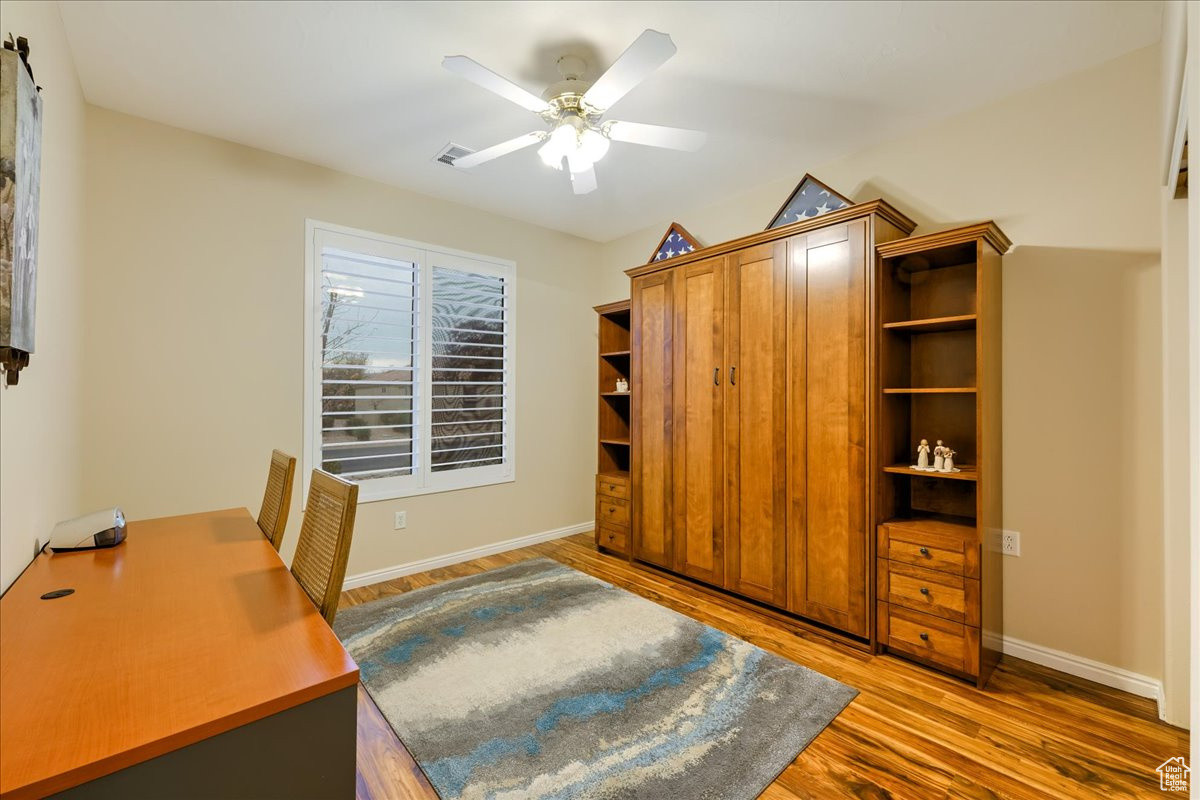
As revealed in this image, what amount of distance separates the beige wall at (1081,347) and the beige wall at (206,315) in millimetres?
3355

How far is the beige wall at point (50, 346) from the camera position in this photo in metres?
1.48

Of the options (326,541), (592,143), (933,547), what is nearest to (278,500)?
(326,541)

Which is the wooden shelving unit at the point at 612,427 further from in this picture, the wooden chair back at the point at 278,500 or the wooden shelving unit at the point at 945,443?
the wooden chair back at the point at 278,500

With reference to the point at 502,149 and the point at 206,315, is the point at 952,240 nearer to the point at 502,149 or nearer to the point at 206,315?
the point at 502,149

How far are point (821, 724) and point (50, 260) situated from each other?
130 inches

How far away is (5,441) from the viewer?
141cm

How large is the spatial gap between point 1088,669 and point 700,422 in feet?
6.88

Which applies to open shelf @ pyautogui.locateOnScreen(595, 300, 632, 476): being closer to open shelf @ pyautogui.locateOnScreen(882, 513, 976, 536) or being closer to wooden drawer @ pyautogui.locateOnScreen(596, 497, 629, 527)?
wooden drawer @ pyautogui.locateOnScreen(596, 497, 629, 527)

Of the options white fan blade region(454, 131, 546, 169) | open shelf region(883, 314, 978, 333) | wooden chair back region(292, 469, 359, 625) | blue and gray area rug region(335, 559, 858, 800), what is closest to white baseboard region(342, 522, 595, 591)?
blue and gray area rug region(335, 559, 858, 800)

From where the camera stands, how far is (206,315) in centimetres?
285

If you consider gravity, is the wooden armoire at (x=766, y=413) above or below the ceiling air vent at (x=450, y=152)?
below

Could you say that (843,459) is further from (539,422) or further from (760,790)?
(539,422)

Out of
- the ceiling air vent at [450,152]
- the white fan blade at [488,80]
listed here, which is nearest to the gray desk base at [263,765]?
the white fan blade at [488,80]

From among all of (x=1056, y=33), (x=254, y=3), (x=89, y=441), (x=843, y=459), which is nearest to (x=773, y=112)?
(x=1056, y=33)
